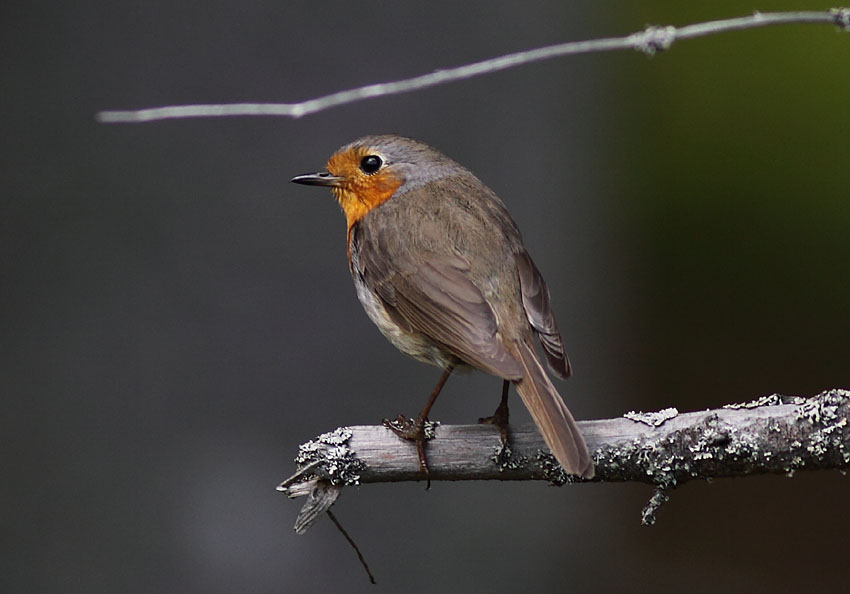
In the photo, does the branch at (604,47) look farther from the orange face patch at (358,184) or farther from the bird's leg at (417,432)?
the orange face patch at (358,184)

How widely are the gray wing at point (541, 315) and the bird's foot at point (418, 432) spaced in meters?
0.31

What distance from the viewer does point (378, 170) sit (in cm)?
294

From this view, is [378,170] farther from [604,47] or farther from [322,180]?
[604,47]

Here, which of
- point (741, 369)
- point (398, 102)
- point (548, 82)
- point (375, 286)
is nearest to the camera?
point (375, 286)

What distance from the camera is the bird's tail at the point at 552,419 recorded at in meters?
2.04

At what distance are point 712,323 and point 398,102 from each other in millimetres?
1897

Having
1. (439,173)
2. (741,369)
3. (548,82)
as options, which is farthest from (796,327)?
(439,173)

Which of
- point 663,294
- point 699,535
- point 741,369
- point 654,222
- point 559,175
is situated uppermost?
point 559,175

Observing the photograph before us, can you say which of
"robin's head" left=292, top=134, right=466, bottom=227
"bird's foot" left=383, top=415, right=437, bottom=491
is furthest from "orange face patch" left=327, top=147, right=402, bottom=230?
"bird's foot" left=383, top=415, right=437, bottom=491

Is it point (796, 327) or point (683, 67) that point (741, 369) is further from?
point (683, 67)

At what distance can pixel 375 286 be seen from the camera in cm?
266

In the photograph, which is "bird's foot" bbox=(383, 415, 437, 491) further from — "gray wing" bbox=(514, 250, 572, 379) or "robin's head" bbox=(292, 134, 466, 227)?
"robin's head" bbox=(292, 134, 466, 227)

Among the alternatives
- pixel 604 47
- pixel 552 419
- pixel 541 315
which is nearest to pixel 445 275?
pixel 541 315

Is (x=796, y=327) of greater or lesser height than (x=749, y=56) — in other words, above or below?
below
